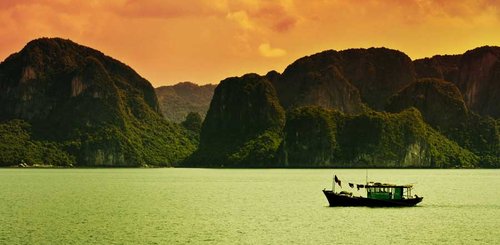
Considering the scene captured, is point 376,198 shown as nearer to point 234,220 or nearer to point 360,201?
point 360,201

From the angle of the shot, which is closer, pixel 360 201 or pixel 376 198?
pixel 360 201

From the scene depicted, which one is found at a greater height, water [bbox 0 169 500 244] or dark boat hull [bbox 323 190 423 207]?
dark boat hull [bbox 323 190 423 207]

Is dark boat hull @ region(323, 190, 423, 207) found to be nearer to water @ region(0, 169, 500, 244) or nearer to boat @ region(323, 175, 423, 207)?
boat @ region(323, 175, 423, 207)

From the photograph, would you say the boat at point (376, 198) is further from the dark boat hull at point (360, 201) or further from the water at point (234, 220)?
the water at point (234, 220)

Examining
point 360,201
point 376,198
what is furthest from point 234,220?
point 376,198

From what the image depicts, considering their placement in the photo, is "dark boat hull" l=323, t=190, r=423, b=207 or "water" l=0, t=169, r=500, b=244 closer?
"water" l=0, t=169, r=500, b=244

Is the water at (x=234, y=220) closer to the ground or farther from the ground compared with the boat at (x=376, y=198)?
closer to the ground

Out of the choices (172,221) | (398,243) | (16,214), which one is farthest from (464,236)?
(16,214)

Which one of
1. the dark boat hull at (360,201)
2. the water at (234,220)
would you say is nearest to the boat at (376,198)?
the dark boat hull at (360,201)

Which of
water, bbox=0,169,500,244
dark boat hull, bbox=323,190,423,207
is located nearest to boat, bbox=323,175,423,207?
dark boat hull, bbox=323,190,423,207

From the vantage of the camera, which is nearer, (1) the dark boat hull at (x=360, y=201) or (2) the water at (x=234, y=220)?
(2) the water at (x=234, y=220)

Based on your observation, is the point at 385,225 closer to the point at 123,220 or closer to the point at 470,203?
the point at 123,220

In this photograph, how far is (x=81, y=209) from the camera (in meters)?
74.1

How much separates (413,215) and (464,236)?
48.5 feet
